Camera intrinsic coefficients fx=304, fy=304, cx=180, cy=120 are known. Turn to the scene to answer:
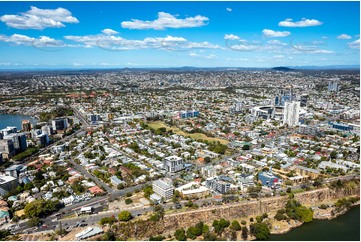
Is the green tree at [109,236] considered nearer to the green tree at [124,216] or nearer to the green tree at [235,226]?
the green tree at [124,216]

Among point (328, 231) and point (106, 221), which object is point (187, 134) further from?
point (328, 231)

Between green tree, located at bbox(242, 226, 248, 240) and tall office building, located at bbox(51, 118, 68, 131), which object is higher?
tall office building, located at bbox(51, 118, 68, 131)

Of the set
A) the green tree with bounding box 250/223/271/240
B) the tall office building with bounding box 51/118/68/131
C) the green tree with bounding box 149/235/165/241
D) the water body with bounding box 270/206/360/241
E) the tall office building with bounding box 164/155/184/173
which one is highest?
the tall office building with bounding box 51/118/68/131

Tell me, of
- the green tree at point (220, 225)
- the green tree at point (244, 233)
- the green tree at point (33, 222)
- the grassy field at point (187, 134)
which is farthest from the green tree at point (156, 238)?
the grassy field at point (187, 134)

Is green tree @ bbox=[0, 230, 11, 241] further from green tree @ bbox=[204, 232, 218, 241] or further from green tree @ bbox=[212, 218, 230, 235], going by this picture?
green tree @ bbox=[212, 218, 230, 235]

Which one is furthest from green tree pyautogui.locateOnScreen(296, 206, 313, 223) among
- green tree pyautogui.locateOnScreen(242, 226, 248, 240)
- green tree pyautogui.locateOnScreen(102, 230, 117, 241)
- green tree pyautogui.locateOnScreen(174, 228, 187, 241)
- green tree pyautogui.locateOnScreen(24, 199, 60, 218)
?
green tree pyautogui.locateOnScreen(24, 199, 60, 218)

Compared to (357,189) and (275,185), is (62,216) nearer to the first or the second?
(275,185)

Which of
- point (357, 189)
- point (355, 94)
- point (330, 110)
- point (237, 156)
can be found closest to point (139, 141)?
point (237, 156)
